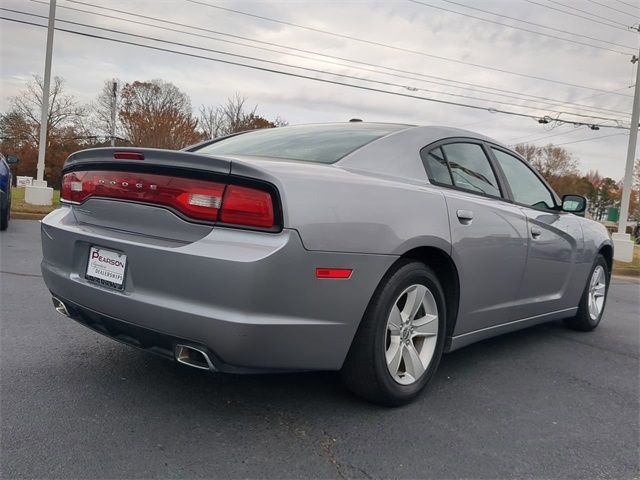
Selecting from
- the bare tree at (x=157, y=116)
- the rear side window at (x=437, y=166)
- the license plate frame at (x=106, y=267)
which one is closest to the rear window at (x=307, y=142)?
the rear side window at (x=437, y=166)

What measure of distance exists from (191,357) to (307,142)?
151 centimetres

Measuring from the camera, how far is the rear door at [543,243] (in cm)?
378

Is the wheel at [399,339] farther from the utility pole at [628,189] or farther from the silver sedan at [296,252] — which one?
the utility pole at [628,189]

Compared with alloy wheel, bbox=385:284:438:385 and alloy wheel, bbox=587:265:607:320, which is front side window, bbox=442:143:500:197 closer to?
alloy wheel, bbox=385:284:438:385

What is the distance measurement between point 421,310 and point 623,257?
12903mm

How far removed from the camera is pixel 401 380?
2.81 m

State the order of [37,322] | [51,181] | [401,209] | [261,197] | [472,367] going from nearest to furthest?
1. [261,197]
2. [401,209]
3. [472,367]
4. [37,322]
5. [51,181]

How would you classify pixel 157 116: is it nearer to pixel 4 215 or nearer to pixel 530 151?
pixel 4 215

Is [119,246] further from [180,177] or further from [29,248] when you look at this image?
[29,248]

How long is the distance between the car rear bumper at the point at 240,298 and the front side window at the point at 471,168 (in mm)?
1069

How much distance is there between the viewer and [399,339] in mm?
2771

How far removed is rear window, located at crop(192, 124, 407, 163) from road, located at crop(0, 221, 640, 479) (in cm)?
129

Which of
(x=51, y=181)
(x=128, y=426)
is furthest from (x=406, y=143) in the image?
(x=51, y=181)

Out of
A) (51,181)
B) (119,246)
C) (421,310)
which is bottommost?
(51,181)
